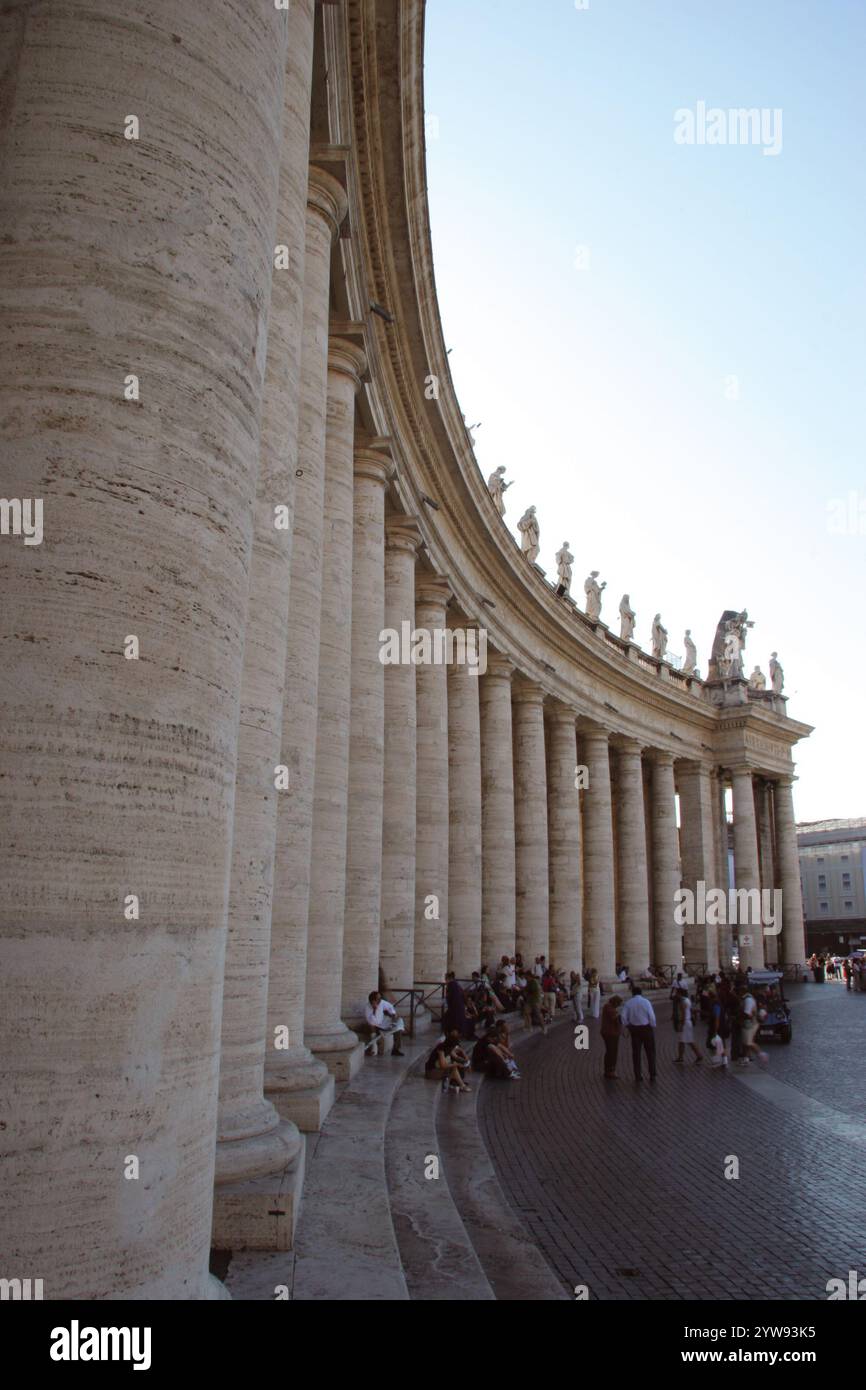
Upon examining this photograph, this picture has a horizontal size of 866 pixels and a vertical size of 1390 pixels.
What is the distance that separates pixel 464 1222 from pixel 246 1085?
3.48 meters

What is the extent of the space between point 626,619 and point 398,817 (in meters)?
34.3

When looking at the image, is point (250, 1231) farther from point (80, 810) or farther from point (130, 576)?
point (130, 576)

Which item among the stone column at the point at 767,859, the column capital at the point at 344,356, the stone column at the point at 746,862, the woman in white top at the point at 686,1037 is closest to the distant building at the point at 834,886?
the stone column at the point at 767,859

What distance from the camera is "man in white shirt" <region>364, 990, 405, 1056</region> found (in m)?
17.1

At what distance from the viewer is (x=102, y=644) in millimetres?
4246

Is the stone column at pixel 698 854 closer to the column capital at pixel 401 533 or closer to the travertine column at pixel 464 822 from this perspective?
the travertine column at pixel 464 822

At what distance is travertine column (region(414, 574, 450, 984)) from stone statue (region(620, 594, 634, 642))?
2817 cm

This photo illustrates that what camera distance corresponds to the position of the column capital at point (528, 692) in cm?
3809

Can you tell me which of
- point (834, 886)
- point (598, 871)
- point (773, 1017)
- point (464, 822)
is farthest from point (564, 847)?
point (834, 886)

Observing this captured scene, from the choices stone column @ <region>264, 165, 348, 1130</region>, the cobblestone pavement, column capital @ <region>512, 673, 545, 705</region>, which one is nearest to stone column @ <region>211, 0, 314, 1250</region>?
stone column @ <region>264, 165, 348, 1130</region>

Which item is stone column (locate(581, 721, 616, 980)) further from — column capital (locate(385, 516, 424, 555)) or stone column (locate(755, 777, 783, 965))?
column capital (locate(385, 516, 424, 555))

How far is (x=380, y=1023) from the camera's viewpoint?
17141mm

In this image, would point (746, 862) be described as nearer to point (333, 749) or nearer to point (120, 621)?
point (333, 749)

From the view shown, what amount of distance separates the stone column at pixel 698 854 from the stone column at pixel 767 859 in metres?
6.40
